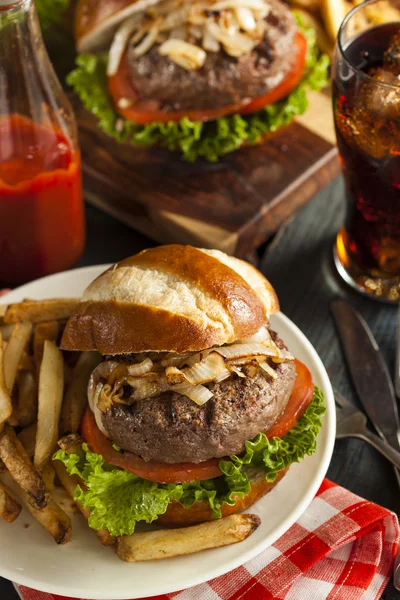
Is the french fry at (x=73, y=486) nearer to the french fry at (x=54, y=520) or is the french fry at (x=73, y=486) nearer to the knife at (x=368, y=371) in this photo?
the french fry at (x=54, y=520)

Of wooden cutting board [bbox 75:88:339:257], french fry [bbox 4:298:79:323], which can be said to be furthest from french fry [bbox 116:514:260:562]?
wooden cutting board [bbox 75:88:339:257]

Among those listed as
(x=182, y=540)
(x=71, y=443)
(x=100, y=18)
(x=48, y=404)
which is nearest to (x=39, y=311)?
(x=48, y=404)

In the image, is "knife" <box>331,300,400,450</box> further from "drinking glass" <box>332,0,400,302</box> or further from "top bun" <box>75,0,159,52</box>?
"top bun" <box>75,0,159,52</box>

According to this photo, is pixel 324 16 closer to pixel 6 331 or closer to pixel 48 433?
pixel 6 331

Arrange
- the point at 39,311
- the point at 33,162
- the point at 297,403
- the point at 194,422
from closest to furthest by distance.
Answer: the point at 194,422 < the point at 297,403 < the point at 39,311 < the point at 33,162

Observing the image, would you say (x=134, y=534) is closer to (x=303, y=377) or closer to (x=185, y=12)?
(x=303, y=377)
